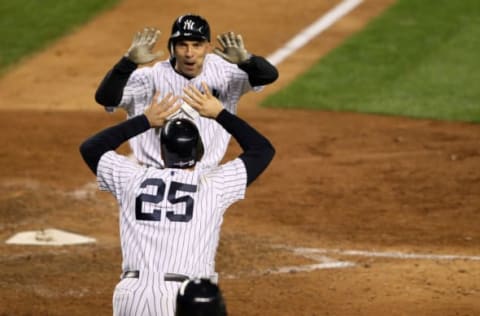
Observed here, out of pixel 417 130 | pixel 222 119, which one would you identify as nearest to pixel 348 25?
pixel 417 130

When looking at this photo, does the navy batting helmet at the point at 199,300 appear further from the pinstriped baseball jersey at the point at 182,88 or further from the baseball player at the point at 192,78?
the pinstriped baseball jersey at the point at 182,88

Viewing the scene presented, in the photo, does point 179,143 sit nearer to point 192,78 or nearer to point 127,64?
point 127,64

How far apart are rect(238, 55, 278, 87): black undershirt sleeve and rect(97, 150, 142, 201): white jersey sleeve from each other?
65.1 inches

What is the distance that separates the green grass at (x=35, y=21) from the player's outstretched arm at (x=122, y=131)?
10895 millimetres

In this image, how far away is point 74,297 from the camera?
31.6 feet

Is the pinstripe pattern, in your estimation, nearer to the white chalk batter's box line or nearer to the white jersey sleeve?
the white jersey sleeve

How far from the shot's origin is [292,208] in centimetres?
1215

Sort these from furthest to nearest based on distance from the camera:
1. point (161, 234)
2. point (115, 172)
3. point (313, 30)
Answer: point (313, 30), point (115, 172), point (161, 234)

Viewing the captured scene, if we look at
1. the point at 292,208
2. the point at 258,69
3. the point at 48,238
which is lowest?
the point at 292,208

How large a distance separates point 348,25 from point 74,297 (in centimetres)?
986

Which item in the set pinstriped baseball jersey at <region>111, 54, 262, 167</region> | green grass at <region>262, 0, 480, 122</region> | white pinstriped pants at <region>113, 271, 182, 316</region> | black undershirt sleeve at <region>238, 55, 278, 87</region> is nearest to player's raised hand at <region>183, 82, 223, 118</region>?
white pinstriped pants at <region>113, 271, 182, 316</region>

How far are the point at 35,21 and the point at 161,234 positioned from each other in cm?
1291

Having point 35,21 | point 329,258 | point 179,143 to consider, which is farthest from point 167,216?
point 35,21

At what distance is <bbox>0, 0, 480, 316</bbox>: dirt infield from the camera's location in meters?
9.66
